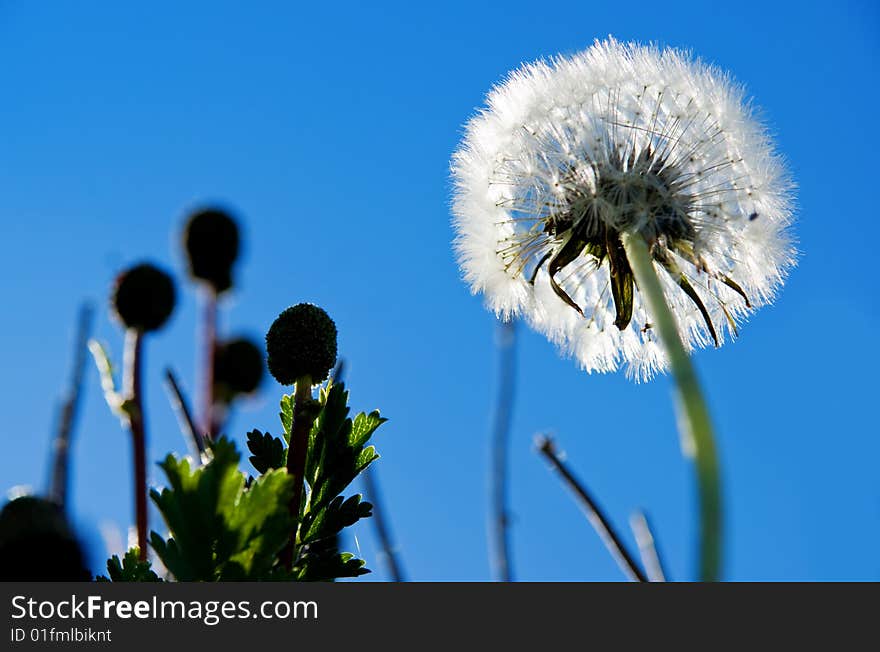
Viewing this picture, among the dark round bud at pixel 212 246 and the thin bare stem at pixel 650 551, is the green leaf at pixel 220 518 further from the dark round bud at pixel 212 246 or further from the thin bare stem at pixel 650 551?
the dark round bud at pixel 212 246

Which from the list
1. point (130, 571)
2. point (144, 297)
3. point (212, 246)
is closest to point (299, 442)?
point (130, 571)

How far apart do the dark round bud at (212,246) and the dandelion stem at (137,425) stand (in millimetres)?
2780

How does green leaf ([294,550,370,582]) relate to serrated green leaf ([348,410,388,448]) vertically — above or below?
below

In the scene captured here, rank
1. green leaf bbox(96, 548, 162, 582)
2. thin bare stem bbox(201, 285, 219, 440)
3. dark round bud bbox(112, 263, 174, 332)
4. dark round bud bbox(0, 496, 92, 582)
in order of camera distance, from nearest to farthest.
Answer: dark round bud bbox(0, 496, 92, 582) < green leaf bbox(96, 548, 162, 582) < thin bare stem bbox(201, 285, 219, 440) < dark round bud bbox(112, 263, 174, 332)

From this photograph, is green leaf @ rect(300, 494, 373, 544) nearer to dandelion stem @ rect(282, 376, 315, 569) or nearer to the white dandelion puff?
dandelion stem @ rect(282, 376, 315, 569)

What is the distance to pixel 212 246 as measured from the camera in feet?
22.2

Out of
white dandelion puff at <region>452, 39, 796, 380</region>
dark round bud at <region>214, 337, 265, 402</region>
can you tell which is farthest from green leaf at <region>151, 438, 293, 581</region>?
dark round bud at <region>214, 337, 265, 402</region>

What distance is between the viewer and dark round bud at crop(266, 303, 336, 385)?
223cm

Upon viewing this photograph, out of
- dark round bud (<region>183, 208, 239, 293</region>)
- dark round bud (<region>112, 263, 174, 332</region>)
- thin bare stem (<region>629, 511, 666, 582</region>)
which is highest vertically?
dark round bud (<region>183, 208, 239, 293</region>)

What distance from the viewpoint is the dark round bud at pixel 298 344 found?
2.23m

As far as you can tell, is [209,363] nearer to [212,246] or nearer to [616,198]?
[616,198]

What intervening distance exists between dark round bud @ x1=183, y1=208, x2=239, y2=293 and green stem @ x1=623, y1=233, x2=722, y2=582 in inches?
173
